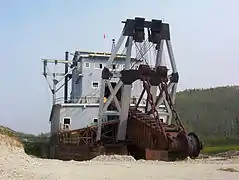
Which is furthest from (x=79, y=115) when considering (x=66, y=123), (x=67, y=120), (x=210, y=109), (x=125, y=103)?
(x=210, y=109)

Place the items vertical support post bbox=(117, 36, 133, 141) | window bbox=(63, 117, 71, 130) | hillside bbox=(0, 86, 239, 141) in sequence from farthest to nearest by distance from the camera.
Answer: hillside bbox=(0, 86, 239, 141) → window bbox=(63, 117, 71, 130) → vertical support post bbox=(117, 36, 133, 141)

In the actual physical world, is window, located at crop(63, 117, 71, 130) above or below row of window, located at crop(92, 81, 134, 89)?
below

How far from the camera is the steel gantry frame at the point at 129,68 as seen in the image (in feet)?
119

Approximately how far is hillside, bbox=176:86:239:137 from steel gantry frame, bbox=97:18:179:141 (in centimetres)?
5938

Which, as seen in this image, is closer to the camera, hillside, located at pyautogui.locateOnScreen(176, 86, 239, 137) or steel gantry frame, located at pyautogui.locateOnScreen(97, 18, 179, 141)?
steel gantry frame, located at pyautogui.locateOnScreen(97, 18, 179, 141)

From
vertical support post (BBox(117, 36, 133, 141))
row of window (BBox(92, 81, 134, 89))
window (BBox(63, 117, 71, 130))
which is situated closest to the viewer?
vertical support post (BBox(117, 36, 133, 141))

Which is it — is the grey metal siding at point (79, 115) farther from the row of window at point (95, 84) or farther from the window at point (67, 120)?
the row of window at point (95, 84)

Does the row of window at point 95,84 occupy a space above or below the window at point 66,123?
above

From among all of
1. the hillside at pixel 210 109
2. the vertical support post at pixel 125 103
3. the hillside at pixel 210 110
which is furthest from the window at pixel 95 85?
the hillside at pixel 210 109

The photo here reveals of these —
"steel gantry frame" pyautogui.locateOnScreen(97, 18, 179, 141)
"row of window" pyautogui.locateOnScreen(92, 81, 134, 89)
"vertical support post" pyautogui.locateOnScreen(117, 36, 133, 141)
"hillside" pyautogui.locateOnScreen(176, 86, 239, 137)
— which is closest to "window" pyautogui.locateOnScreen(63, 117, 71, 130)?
"steel gantry frame" pyautogui.locateOnScreen(97, 18, 179, 141)

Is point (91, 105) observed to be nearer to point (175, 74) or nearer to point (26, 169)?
point (175, 74)

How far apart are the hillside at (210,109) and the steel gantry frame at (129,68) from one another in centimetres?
5938

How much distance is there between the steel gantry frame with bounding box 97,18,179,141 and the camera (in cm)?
3634

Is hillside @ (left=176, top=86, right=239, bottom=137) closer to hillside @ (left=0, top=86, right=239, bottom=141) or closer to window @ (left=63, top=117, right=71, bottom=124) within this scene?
hillside @ (left=0, top=86, right=239, bottom=141)
